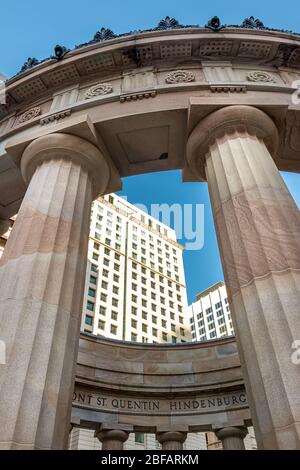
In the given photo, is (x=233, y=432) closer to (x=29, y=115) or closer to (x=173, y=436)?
(x=173, y=436)

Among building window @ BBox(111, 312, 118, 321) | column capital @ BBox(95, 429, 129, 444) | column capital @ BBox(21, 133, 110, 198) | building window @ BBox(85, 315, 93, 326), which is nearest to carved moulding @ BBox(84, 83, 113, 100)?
column capital @ BBox(21, 133, 110, 198)

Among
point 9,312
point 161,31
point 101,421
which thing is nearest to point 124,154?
point 161,31

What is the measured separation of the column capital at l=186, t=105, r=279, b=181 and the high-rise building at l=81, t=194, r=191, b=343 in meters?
86.4

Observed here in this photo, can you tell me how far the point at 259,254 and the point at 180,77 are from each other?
11688mm

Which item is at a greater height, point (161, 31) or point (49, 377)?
point (161, 31)

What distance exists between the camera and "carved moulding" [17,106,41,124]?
1957 centimetres

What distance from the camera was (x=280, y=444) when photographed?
7402 mm

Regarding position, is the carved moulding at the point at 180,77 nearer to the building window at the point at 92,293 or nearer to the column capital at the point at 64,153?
the column capital at the point at 64,153

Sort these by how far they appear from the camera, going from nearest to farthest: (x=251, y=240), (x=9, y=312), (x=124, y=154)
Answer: (x=9, y=312), (x=251, y=240), (x=124, y=154)

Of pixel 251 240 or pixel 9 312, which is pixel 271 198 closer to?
pixel 251 240

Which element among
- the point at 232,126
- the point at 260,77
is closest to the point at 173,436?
the point at 232,126

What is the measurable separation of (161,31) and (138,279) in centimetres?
10859

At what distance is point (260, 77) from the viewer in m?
18.2

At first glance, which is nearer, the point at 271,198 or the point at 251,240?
the point at 251,240
